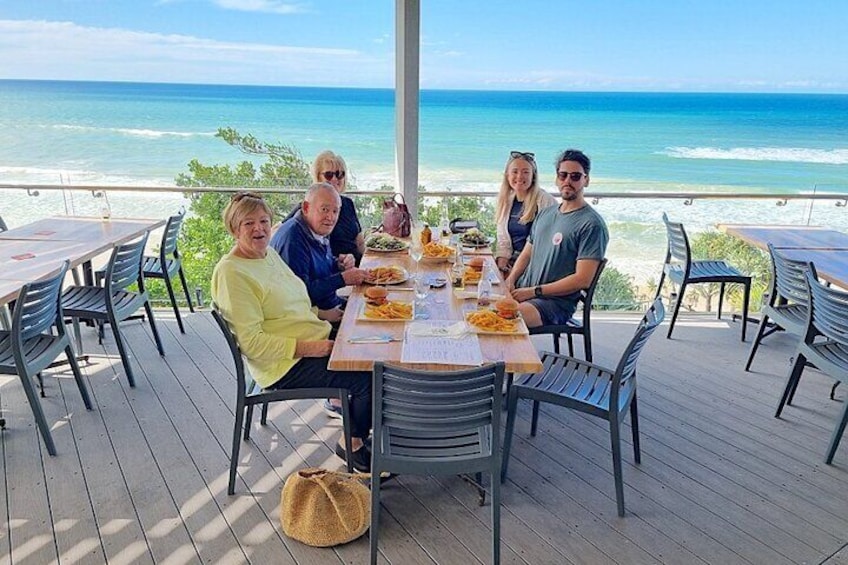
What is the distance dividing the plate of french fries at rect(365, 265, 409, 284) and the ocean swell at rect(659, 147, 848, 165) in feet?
72.5

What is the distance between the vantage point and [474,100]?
2517 centimetres

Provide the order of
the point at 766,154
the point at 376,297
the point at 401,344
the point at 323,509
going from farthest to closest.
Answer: the point at 766,154
the point at 376,297
the point at 323,509
the point at 401,344

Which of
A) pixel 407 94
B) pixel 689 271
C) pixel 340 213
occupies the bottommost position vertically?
pixel 689 271

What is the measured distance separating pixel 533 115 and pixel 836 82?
11908 mm

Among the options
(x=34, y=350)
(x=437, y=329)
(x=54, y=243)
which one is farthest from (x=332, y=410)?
(x=54, y=243)

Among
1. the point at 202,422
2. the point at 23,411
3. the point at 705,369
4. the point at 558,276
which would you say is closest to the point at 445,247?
the point at 558,276

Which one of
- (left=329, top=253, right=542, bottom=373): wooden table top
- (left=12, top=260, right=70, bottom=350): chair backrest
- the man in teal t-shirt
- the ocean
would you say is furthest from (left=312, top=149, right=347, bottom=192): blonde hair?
the ocean

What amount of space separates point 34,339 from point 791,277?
4017mm

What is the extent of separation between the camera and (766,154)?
22203mm

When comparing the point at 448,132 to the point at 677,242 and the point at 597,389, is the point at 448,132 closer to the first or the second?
the point at 677,242

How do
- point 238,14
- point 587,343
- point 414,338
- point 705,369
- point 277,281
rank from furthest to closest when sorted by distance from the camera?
point 238,14 < point 705,369 < point 587,343 < point 277,281 < point 414,338

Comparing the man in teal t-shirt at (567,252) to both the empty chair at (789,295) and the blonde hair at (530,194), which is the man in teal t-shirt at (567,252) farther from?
the empty chair at (789,295)

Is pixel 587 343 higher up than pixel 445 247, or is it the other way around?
pixel 445 247

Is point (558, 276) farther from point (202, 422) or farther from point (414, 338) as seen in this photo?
point (202, 422)
